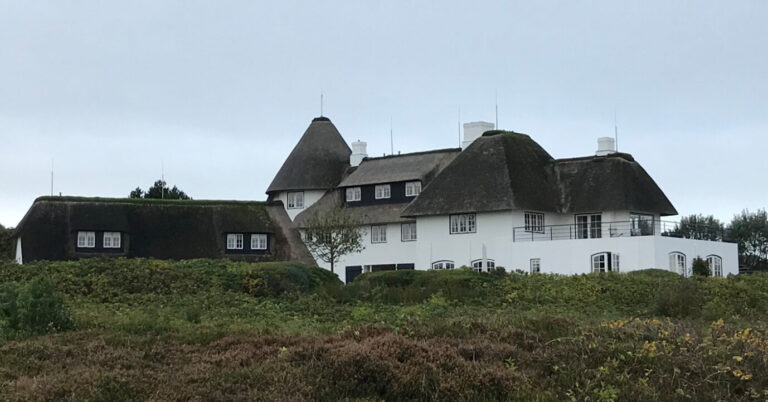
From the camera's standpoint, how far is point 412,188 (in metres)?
57.8

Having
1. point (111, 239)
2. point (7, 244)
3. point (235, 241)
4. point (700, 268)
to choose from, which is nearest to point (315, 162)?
point (235, 241)

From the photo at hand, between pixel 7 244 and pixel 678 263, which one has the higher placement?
pixel 7 244

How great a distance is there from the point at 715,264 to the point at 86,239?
3262 cm

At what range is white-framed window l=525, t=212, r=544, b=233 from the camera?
50656 mm

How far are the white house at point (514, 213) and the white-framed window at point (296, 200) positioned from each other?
355 cm

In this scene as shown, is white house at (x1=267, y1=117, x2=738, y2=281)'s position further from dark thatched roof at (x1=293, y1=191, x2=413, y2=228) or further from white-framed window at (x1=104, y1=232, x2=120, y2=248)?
white-framed window at (x1=104, y1=232, x2=120, y2=248)

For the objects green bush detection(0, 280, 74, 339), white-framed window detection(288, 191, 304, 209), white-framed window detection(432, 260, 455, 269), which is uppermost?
white-framed window detection(288, 191, 304, 209)

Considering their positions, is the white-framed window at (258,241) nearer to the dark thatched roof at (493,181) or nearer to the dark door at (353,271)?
the dark door at (353,271)

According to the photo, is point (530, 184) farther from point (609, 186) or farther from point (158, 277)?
point (158, 277)

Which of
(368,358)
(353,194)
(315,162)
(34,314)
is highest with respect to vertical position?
(315,162)

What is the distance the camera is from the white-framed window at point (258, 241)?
191 feet

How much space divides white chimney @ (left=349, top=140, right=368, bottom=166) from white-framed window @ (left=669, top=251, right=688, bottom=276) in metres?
23.5

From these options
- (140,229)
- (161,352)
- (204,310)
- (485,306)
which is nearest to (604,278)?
(485,306)

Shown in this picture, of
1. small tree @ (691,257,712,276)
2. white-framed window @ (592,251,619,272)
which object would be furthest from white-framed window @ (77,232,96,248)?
small tree @ (691,257,712,276)
